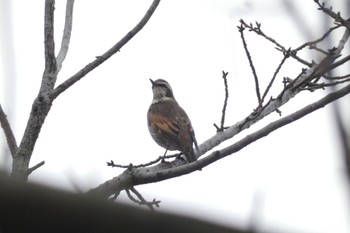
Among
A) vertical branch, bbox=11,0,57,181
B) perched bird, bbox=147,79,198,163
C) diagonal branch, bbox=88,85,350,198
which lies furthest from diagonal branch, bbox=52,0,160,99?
perched bird, bbox=147,79,198,163

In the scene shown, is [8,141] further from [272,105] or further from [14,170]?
[272,105]

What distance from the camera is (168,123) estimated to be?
998 centimetres

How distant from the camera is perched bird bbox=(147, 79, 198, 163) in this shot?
29.8ft

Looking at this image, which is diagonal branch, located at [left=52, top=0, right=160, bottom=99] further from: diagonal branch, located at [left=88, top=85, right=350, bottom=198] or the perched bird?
the perched bird

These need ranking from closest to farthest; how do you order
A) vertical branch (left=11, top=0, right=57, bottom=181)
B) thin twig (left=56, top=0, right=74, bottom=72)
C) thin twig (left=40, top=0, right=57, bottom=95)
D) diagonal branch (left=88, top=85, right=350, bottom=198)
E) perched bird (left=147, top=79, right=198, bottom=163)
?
diagonal branch (left=88, top=85, right=350, bottom=198) → vertical branch (left=11, top=0, right=57, bottom=181) → thin twig (left=40, top=0, right=57, bottom=95) → thin twig (left=56, top=0, right=74, bottom=72) → perched bird (left=147, top=79, right=198, bottom=163)

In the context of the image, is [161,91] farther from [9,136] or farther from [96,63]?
[9,136]

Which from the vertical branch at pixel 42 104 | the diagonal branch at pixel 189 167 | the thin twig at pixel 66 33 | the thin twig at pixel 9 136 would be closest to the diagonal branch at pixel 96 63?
the vertical branch at pixel 42 104

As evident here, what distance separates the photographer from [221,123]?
20.0ft

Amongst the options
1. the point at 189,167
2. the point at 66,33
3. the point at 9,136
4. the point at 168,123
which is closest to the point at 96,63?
the point at 66,33

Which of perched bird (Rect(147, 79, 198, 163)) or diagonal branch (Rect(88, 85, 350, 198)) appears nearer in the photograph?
diagonal branch (Rect(88, 85, 350, 198))

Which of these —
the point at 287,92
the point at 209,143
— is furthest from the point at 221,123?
the point at 287,92

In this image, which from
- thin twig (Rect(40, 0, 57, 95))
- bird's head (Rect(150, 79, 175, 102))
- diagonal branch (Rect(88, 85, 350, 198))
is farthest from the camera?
bird's head (Rect(150, 79, 175, 102))

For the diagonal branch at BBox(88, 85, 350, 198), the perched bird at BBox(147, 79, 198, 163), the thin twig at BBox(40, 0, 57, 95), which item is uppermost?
the perched bird at BBox(147, 79, 198, 163)

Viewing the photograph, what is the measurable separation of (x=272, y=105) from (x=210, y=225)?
5.00 meters
